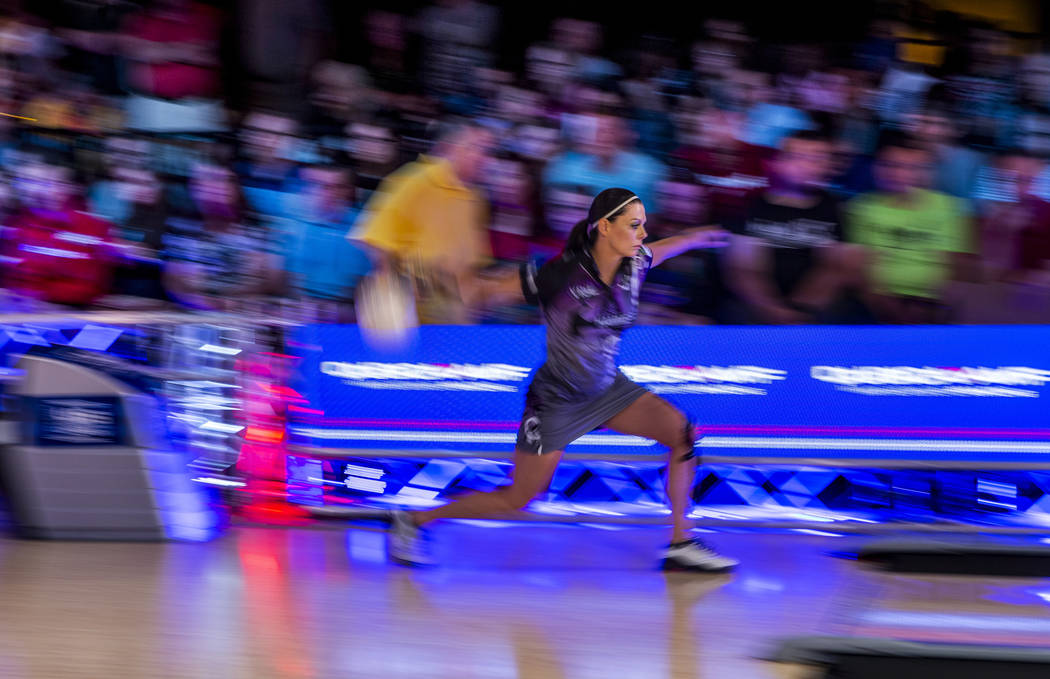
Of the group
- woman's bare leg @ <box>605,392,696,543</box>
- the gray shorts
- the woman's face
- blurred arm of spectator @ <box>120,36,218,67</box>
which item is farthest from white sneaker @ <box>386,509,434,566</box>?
blurred arm of spectator @ <box>120,36,218,67</box>

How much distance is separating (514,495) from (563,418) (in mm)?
416

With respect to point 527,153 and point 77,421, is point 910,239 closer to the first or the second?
point 527,153

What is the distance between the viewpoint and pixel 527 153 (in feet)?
25.3

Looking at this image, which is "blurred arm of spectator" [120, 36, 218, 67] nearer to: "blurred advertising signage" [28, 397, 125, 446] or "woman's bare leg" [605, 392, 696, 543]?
"blurred advertising signage" [28, 397, 125, 446]

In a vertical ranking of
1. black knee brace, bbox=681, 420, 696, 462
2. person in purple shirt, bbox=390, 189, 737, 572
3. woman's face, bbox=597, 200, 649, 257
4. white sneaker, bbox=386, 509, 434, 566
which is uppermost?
woman's face, bbox=597, 200, 649, 257

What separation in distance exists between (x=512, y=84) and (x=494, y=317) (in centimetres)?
262

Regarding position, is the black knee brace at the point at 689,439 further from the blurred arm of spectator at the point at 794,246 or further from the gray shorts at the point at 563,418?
the blurred arm of spectator at the point at 794,246

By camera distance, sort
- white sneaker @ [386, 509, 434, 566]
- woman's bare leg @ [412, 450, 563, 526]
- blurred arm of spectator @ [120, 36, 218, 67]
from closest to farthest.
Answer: woman's bare leg @ [412, 450, 563, 526]
white sneaker @ [386, 509, 434, 566]
blurred arm of spectator @ [120, 36, 218, 67]

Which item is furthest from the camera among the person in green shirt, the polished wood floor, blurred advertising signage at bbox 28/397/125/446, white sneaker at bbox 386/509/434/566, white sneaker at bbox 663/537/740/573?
the person in green shirt

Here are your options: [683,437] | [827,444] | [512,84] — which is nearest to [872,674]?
[683,437]

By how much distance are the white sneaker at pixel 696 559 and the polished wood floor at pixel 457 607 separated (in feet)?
0.19

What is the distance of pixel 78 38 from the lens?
9977 millimetres

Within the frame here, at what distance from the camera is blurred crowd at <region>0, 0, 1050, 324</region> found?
6680mm

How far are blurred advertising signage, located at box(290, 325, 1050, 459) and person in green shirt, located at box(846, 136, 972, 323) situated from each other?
469mm
